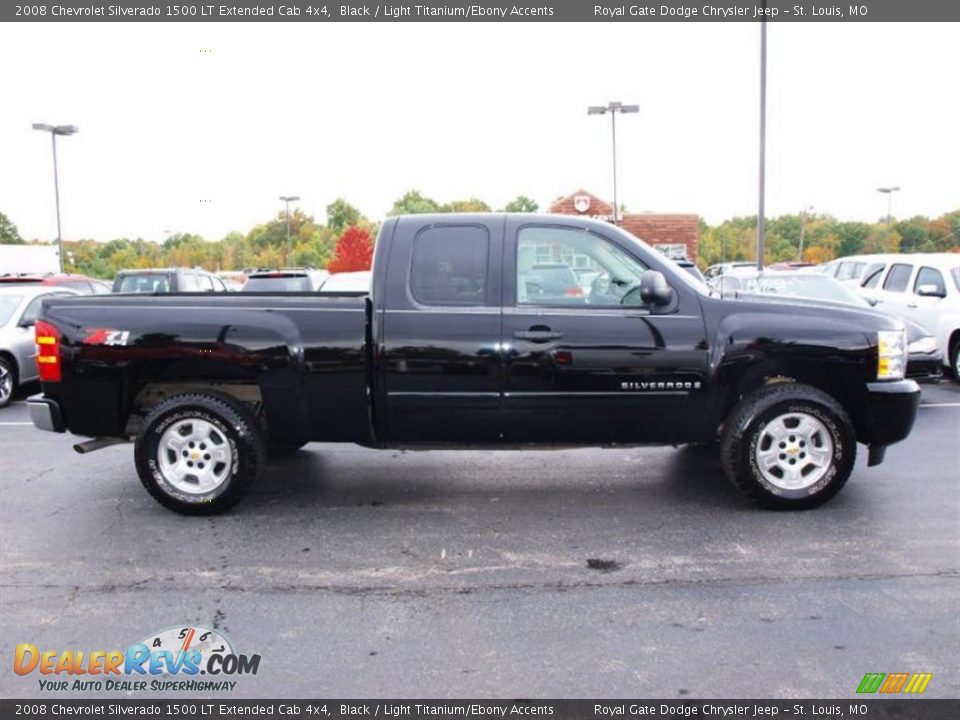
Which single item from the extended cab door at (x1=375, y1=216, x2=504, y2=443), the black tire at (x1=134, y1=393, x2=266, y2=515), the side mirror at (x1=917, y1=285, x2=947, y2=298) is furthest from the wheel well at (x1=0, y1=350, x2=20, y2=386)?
the side mirror at (x1=917, y1=285, x2=947, y2=298)

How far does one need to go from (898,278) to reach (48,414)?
1195 cm

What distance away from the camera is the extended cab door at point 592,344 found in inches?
204

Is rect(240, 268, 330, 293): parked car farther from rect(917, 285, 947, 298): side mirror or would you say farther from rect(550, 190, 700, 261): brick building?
rect(550, 190, 700, 261): brick building

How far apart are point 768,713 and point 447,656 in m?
1.30

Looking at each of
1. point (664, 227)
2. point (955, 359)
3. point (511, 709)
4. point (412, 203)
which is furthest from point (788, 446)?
point (412, 203)

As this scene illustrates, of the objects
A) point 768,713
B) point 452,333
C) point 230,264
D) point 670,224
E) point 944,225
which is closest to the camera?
point 768,713

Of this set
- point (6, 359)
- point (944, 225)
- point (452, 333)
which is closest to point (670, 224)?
point (6, 359)

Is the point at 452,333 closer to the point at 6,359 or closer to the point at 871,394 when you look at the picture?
the point at 871,394

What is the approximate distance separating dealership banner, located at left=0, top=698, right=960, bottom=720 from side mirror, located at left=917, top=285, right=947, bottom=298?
962cm

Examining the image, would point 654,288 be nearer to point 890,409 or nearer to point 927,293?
point 890,409

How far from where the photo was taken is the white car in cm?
1117

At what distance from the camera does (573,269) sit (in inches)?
210

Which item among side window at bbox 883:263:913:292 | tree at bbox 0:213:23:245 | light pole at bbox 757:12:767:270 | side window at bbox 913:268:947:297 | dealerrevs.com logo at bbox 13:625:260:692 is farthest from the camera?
tree at bbox 0:213:23:245

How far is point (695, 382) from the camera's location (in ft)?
17.1
